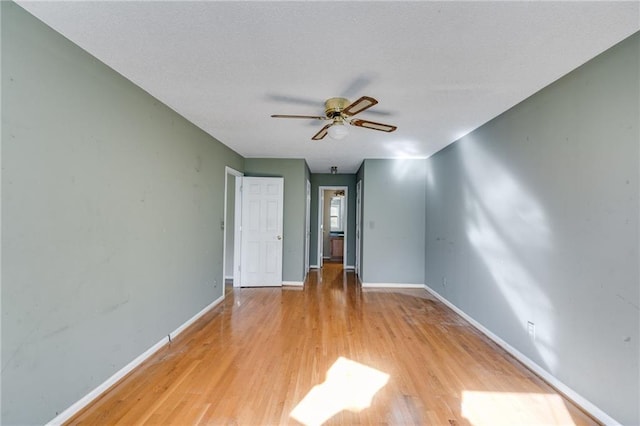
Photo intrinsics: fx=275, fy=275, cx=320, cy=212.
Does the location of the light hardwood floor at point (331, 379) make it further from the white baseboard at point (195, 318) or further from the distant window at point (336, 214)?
the distant window at point (336, 214)

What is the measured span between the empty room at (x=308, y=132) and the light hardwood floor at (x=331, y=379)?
0.02 m

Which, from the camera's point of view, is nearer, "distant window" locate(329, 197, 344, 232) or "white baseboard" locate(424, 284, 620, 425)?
"white baseboard" locate(424, 284, 620, 425)

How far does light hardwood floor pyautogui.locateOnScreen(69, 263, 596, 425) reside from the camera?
1857 millimetres

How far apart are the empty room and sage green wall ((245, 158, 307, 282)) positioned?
177cm

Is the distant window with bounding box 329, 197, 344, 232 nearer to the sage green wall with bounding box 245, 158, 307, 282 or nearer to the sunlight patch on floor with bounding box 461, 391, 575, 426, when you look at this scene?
the sage green wall with bounding box 245, 158, 307, 282

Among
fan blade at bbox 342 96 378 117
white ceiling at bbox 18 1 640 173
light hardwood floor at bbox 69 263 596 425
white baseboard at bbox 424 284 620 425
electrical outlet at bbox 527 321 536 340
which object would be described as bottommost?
light hardwood floor at bbox 69 263 596 425

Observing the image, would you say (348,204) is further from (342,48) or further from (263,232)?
(342,48)

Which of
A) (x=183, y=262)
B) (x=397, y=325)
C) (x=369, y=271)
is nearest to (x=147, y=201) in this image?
(x=183, y=262)

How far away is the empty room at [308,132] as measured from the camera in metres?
1.56

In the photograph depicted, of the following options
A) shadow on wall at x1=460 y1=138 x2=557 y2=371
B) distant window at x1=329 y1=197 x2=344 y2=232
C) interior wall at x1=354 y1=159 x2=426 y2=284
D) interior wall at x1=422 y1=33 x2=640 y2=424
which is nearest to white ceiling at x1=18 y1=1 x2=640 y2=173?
interior wall at x1=422 y1=33 x2=640 y2=424

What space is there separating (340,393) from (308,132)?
2915 millimetres

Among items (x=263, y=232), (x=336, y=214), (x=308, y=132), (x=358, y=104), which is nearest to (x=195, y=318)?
(x=263, y=232)

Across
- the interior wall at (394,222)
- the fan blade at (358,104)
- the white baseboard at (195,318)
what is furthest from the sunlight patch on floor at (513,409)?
the interior wall at (394,222)

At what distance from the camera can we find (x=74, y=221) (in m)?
1.83
